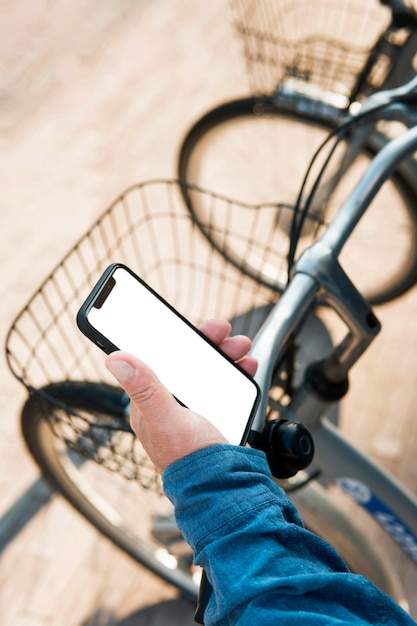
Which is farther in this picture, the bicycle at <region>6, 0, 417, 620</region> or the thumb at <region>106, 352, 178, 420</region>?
the bicycle at <region>6, 0, 417, 620</region>

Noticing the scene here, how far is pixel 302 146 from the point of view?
2043 mm

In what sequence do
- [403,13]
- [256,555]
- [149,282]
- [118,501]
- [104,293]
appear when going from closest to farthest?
1. [256,555]
2. [104,293]
3. [403,13]
4. [118,501]
5. [149,282]

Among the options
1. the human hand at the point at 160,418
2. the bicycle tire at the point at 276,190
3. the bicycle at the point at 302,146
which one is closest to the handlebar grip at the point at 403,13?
the bicycle at the point at 302,146

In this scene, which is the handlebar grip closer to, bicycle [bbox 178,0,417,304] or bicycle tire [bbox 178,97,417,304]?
bicycle [bbox 178,0,417,304]

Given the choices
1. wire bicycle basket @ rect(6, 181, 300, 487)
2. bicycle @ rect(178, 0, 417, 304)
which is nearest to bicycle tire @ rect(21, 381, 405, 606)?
wire bicycle basket @ rect(6, 181, 300, 487)

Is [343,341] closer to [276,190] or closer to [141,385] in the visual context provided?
[141,385]

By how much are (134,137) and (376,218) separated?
34.6 inches

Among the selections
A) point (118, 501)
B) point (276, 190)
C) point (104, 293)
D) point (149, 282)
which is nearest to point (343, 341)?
point (104, 293)

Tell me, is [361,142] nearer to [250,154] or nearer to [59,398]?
[250,154]

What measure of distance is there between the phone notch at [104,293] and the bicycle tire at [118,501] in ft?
0.65

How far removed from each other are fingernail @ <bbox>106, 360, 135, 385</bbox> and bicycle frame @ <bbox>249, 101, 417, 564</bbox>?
0.57ft

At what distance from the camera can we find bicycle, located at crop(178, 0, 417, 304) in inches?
58.1

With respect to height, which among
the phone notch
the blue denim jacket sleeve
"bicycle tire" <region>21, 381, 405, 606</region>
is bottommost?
"bicycle tire" <region>21, 381, 405, 606</region>

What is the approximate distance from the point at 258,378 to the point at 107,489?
3.15ft
